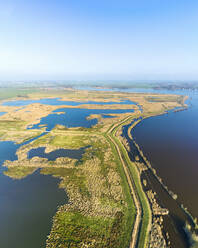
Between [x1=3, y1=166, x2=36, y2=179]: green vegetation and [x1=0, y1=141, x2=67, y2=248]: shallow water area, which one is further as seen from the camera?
[x1=3, y1=166, x2=36, y2=179]: green vegetation

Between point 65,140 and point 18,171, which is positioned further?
point 65,140

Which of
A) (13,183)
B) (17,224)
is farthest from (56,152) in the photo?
(17,224)

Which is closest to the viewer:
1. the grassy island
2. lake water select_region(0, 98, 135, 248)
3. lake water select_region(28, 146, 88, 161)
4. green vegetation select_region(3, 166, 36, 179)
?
the grassy island

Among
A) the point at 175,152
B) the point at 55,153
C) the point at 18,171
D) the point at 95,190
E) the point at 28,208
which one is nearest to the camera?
the point at 28,208

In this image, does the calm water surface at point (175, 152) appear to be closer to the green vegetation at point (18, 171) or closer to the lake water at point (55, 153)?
the lake water at point (55, 153)

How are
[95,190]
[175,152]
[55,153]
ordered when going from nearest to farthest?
[95,190] < [175,152] < [55,153]

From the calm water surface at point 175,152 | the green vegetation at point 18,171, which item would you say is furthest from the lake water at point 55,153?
the calm water surface at point 175,152

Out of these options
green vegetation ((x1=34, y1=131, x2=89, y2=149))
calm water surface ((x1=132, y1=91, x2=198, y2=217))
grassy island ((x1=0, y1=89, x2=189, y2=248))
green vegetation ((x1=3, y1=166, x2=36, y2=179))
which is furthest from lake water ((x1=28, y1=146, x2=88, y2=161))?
calm water surface ((x1=132, y1=91, x2=198, y2=217))

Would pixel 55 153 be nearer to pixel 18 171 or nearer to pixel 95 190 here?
pixel 18 171

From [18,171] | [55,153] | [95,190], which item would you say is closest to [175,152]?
[95,190]

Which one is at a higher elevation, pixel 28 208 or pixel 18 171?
pixel 18 171

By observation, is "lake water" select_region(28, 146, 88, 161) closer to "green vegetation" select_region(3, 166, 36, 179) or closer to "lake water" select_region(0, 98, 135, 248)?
"green vegetation" select_region(3, 166, 36, 179)

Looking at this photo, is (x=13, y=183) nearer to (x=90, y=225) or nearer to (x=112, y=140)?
(x=90, y=225)
